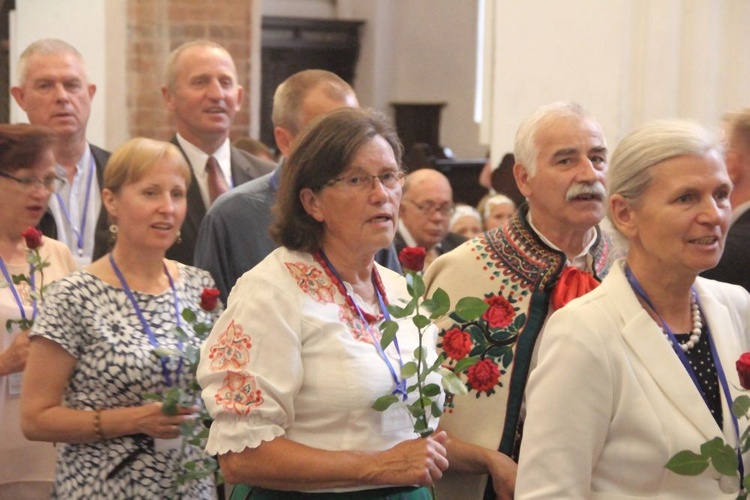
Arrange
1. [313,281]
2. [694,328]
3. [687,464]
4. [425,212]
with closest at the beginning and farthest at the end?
[687,464] → [694,328] → [313,281] → [425,212]

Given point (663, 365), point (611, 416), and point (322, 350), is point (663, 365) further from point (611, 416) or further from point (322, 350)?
point (322, 350)

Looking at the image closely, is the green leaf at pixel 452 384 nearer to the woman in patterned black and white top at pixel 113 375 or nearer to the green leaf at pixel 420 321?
the green leaf at pixel 420 321

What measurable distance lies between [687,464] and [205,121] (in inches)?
112

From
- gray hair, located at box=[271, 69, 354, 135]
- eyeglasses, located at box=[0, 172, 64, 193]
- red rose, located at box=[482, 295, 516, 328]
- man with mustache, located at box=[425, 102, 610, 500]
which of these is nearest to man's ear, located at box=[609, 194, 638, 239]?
man with mustache, located at box=[425, 102, 610, 500]

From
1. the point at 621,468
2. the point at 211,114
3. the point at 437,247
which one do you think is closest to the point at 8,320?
the point at 211,114

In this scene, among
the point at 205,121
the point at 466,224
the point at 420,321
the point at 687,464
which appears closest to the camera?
the point at 687,464

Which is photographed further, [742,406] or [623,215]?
[623,215]

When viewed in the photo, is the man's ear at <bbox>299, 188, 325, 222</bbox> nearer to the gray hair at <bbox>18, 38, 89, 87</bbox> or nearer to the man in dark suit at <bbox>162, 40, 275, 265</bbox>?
the man in dark suit at <bbox>162, 40, 275, 265</bbox>

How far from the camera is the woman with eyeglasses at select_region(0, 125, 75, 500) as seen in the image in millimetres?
3900

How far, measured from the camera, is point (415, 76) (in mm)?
15570

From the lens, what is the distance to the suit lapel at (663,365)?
2.44 meters

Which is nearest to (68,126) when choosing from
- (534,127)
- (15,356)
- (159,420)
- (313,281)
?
(15,356)

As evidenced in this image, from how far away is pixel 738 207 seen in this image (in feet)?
13.0

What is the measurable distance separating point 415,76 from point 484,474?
12552 millimetres
